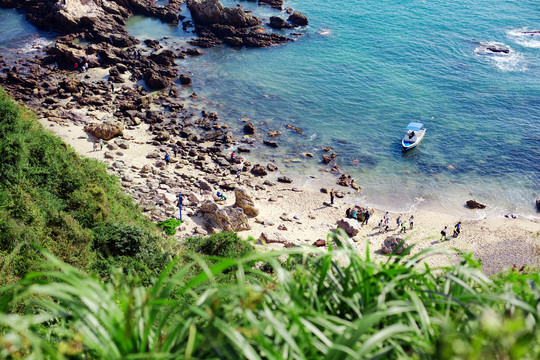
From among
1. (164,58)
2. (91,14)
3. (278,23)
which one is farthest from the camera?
(278,23)

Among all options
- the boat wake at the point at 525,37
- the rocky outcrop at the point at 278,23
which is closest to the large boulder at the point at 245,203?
the rocky outcrop at the point at 278,23

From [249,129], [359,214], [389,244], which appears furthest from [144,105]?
[389,244]

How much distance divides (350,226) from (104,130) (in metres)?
19.5

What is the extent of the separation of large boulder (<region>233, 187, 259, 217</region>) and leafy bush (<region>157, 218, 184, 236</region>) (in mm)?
3970

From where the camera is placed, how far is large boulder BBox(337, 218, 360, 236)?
84.9ft

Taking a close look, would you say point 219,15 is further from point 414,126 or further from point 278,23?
point 414,126

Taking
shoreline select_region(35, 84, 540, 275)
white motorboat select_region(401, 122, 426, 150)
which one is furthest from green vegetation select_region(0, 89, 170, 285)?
white motorboat select_region(401, 122, 426, 150)

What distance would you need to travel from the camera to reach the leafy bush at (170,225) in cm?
2232

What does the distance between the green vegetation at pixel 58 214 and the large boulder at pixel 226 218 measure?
4630 mm

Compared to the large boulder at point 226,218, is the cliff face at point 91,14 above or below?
above

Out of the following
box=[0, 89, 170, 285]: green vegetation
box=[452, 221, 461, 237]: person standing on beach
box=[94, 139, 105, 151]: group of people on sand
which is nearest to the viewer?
box=[0, 89, 170, 285]: green vegetation

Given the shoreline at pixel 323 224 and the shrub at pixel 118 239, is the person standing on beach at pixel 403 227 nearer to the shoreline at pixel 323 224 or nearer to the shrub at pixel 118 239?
the shoreline at pixel 323 224

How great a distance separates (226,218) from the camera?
23812 millimetres

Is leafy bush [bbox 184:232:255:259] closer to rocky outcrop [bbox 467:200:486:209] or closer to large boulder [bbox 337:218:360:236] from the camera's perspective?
large boulder [bbox 337:218:360:236]
